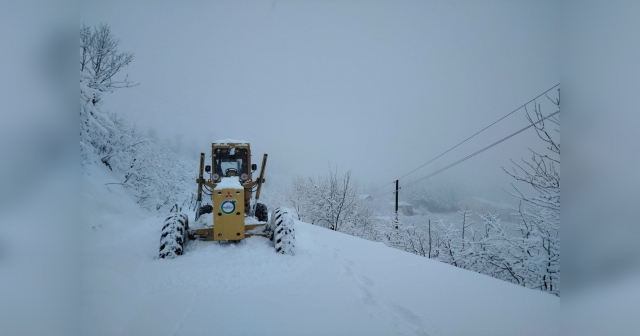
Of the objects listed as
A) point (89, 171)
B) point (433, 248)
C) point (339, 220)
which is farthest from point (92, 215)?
point (339, 220)

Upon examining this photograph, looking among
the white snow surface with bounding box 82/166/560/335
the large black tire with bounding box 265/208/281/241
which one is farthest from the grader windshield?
the white snow surface with bounding box 82/166/560/335

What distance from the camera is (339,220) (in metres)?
10.5

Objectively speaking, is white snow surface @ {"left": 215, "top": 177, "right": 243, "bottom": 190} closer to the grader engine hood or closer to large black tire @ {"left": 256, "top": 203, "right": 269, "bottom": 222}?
the grader engine hood

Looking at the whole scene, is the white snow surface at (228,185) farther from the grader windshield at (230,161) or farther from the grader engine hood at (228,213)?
the grader windshield at (230,161)

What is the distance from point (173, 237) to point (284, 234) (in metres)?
1.09

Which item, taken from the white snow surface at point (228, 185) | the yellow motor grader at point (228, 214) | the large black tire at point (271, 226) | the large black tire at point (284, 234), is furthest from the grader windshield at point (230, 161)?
the large black tire at point (284, 234)

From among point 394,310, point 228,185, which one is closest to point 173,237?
point 228,185

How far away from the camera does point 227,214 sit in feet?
9.20

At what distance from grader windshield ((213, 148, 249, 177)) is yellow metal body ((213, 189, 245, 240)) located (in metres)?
0.82

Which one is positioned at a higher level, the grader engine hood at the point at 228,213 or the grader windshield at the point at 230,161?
the grader windshield at the point at 230,161

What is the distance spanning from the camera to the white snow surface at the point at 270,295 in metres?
1.40

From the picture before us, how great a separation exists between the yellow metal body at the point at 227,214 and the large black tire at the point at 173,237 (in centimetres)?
34

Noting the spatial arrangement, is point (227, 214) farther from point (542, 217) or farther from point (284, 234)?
point (542, 217)

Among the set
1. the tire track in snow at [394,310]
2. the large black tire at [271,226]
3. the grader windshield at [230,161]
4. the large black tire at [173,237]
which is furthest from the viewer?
the grader windshield at [230,161]
